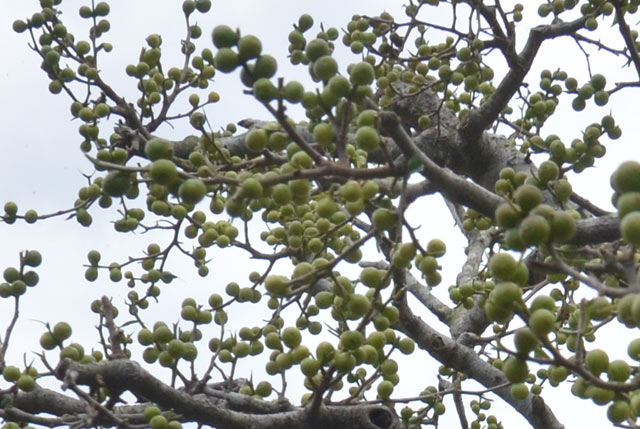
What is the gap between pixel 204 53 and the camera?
4652mm

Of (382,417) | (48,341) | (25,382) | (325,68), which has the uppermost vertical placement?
(325,68)

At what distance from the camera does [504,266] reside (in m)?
1.57

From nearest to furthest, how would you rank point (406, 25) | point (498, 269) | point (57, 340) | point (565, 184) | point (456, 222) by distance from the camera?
1. point (498, 269)
2. point (565, 184)
3. point (57, 340)
4. point (406, 25)
5. point (456, 222)

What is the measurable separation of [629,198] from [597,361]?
1.48 ft

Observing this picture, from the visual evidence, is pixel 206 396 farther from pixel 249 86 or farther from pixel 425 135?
pixel 425 135

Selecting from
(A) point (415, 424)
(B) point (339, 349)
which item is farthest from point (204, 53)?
(B) point (339, 349)

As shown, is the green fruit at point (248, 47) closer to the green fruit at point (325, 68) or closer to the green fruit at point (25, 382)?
the green fruit at point (325, 68)

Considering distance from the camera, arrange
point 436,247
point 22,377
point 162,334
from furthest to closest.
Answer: point 162,334, point 22,377, point 436,247

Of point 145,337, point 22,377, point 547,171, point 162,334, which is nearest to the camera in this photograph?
point 547,171

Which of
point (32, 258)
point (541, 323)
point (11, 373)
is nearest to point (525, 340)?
point (541, 323)

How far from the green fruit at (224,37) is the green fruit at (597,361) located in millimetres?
1044

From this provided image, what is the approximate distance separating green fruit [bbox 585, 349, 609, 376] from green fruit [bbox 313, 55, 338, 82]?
2.77 feet

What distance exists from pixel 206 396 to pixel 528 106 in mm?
2877

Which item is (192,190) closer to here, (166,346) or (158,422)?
(158,422)
